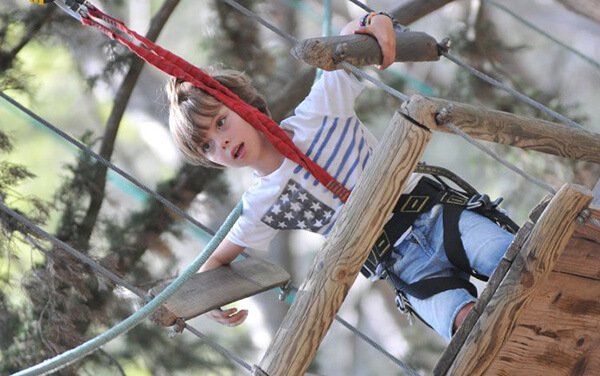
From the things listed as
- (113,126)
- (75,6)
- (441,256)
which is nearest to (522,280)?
(441,256)

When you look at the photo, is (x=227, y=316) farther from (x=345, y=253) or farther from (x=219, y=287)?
(x=345, y=253)

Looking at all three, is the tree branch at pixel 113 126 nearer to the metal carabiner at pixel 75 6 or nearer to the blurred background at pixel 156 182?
the blurred background at pixel 156 182

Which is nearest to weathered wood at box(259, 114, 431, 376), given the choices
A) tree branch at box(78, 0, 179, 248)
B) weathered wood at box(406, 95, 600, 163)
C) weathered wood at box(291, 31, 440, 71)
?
weathered wood at box(406, 95, 600, 163)

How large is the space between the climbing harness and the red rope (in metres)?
0.13

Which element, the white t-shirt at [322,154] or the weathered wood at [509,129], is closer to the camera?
the weathered wood at [509,129]

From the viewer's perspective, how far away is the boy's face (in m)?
2.12

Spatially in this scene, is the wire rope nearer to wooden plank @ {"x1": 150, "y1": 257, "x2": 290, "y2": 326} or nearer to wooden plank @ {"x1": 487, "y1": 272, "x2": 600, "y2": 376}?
wooden plank @ {"x1": 150, "y1": 257, "x2": 290, "y2": 326}

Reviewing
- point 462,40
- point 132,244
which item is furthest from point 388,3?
point 132,244

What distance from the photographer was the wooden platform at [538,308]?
1.77 metres

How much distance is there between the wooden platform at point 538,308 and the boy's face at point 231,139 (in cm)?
55

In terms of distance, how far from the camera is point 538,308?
1836 mm

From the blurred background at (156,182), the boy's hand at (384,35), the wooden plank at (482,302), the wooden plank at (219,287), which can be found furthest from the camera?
the blurred background at (156,182)

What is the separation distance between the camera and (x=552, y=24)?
8.11 metres

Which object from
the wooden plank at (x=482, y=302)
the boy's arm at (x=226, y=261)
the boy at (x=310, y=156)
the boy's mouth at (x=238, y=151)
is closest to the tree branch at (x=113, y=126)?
the boy's arm at (x=226, y=261)
